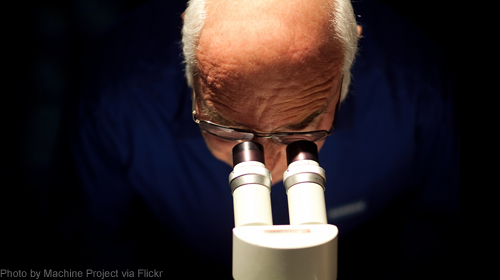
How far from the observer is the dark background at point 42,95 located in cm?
122

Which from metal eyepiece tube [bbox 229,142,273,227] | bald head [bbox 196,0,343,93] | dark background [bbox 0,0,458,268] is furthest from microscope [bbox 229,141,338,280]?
dark background [bbox 0,0,458,268]

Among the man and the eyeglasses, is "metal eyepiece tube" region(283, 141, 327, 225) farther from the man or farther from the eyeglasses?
the man

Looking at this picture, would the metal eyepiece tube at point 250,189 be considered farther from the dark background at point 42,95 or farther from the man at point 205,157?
the dark background at point 42,95

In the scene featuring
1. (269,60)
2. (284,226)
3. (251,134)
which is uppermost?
(269,60)

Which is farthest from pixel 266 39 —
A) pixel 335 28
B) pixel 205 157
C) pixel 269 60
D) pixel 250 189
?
pixel 205 157

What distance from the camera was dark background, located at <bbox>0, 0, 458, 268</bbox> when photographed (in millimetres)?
1220

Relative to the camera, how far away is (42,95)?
1.29 meters

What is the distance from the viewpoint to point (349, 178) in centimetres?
134

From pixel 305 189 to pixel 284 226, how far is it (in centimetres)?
9

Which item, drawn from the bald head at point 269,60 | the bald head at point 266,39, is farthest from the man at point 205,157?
the bald head at point 266,39

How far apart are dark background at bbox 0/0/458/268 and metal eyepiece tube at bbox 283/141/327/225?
2.58 feet

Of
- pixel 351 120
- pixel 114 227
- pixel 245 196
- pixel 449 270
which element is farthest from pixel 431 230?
pixel 114 227

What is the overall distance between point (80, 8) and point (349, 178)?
Result: 3.45 feet

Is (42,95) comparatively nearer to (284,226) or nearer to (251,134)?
(251,134)
